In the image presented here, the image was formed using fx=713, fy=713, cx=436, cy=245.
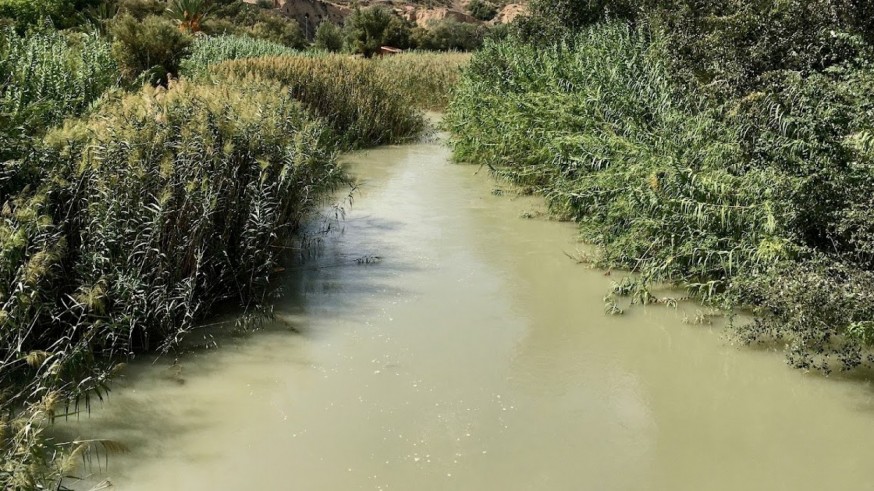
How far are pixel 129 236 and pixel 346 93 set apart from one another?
347 inches

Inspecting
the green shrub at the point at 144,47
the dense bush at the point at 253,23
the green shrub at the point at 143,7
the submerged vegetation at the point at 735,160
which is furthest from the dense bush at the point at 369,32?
the submerged vegetation at the point at 735,160

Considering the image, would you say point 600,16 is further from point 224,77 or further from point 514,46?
point 224,77

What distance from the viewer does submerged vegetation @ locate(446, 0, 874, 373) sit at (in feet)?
14.6

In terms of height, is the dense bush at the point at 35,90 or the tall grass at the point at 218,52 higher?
the tall grass at the point at 218,52

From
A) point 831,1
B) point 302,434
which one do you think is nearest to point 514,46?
point 831,1

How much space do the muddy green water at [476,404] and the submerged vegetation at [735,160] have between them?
1.37 ft

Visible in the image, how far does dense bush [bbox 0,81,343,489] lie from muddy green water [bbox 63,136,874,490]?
1.02 ft

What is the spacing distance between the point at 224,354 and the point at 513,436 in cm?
200

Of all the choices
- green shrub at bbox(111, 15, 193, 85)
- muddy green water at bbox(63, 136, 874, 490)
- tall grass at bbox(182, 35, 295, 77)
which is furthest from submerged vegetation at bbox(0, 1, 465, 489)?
tall grass at bbox(182, 35, 295, 77)

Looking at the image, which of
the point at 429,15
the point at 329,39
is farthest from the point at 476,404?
the point at 429,15

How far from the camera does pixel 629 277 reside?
232 inches

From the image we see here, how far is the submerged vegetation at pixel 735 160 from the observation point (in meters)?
4.46

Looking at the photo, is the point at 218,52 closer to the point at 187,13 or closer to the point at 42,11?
the point at 42,11

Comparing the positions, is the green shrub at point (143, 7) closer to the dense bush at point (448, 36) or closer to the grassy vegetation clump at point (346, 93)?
the dense bush at point (448, 36)
